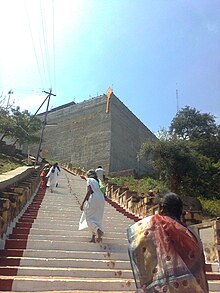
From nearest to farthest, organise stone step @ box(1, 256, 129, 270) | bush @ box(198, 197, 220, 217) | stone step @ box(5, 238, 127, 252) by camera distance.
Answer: stone step @ box(1, 256, 129, 270)
stone step @ box(5, 238, 127, 252)
bush @ box(198, 197, 220, 217)

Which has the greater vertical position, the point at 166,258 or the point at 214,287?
the point at 166,258

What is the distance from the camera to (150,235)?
2.72m

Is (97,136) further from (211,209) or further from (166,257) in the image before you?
(166,257)

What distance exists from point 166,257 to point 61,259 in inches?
122

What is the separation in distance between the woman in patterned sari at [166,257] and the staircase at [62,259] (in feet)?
6.45

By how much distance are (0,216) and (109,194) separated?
8.72 m

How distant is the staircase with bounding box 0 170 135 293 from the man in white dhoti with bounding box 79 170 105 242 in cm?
24

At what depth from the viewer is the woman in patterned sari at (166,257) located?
2.52m

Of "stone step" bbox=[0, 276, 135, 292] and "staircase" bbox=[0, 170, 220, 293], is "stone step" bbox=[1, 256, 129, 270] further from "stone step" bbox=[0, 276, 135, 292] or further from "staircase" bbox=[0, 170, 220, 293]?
"stone step" bbox=[0, 276, 135, 292]

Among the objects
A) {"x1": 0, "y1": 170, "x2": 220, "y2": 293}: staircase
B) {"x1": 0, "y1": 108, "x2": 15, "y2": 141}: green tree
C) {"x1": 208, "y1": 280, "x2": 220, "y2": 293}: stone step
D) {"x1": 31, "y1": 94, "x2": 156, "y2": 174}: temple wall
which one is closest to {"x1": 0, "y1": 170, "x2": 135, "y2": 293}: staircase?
{"x1": 0, "y1": 170, "x2": 220, "y2": 293}: staircase

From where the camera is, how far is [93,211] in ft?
21.1

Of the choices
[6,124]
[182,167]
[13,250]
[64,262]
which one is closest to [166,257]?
[64,262]

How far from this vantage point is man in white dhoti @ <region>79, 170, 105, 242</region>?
6.31m

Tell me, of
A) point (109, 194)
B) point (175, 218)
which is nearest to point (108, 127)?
point (109, 194)
